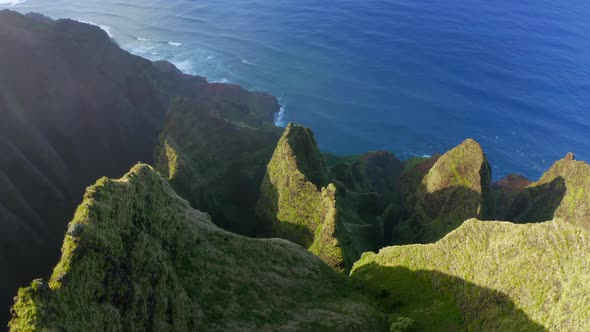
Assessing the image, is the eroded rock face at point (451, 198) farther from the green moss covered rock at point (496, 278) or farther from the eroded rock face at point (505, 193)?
the green moss covered rock at point (496, 278)

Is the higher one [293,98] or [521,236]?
[521,236]

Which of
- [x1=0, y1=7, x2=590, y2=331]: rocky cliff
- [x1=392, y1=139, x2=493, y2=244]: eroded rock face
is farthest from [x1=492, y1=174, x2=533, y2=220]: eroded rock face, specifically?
[x1=392, y1=139, x2=493, y2=244]: eroded rock face

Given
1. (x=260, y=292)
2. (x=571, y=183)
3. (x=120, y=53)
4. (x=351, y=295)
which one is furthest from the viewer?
(x=120, y=53)

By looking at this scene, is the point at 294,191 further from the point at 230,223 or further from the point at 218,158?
the point at 218,158

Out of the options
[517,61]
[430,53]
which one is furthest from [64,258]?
[517,61]

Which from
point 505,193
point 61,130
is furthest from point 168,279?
point 505,193

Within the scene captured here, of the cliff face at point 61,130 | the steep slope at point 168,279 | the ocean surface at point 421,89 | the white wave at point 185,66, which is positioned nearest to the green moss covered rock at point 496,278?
the steep slope at point 168,279

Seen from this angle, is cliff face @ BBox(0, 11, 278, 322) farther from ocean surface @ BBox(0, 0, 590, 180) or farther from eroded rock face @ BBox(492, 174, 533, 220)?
ocean surface @ BBox(0, 0, 590, 180)

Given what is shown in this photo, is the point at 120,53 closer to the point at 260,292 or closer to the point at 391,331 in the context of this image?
the point at 260,292
